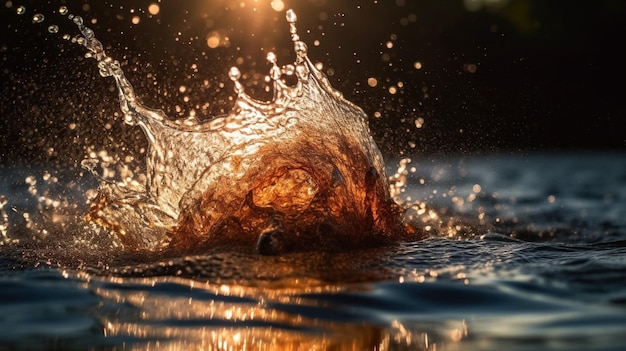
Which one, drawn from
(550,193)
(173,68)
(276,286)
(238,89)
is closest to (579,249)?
(276,286)

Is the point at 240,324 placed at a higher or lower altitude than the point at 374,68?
lower

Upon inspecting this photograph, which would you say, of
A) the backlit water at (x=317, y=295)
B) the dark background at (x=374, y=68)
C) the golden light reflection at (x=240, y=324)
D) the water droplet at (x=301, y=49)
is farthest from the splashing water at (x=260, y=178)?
the dark background at (x=374, y=68)

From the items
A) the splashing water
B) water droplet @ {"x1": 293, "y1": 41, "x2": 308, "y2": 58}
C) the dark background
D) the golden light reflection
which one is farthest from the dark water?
the dark background

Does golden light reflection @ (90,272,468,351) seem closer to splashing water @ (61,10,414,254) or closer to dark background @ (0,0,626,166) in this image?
splashing water @ (61,10,414,254)

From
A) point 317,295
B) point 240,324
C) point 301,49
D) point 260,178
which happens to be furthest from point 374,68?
point 240,324

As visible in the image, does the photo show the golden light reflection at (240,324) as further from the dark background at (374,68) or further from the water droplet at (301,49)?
the dark background at (374,68)

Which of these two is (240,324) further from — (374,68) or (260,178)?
(374,68)
